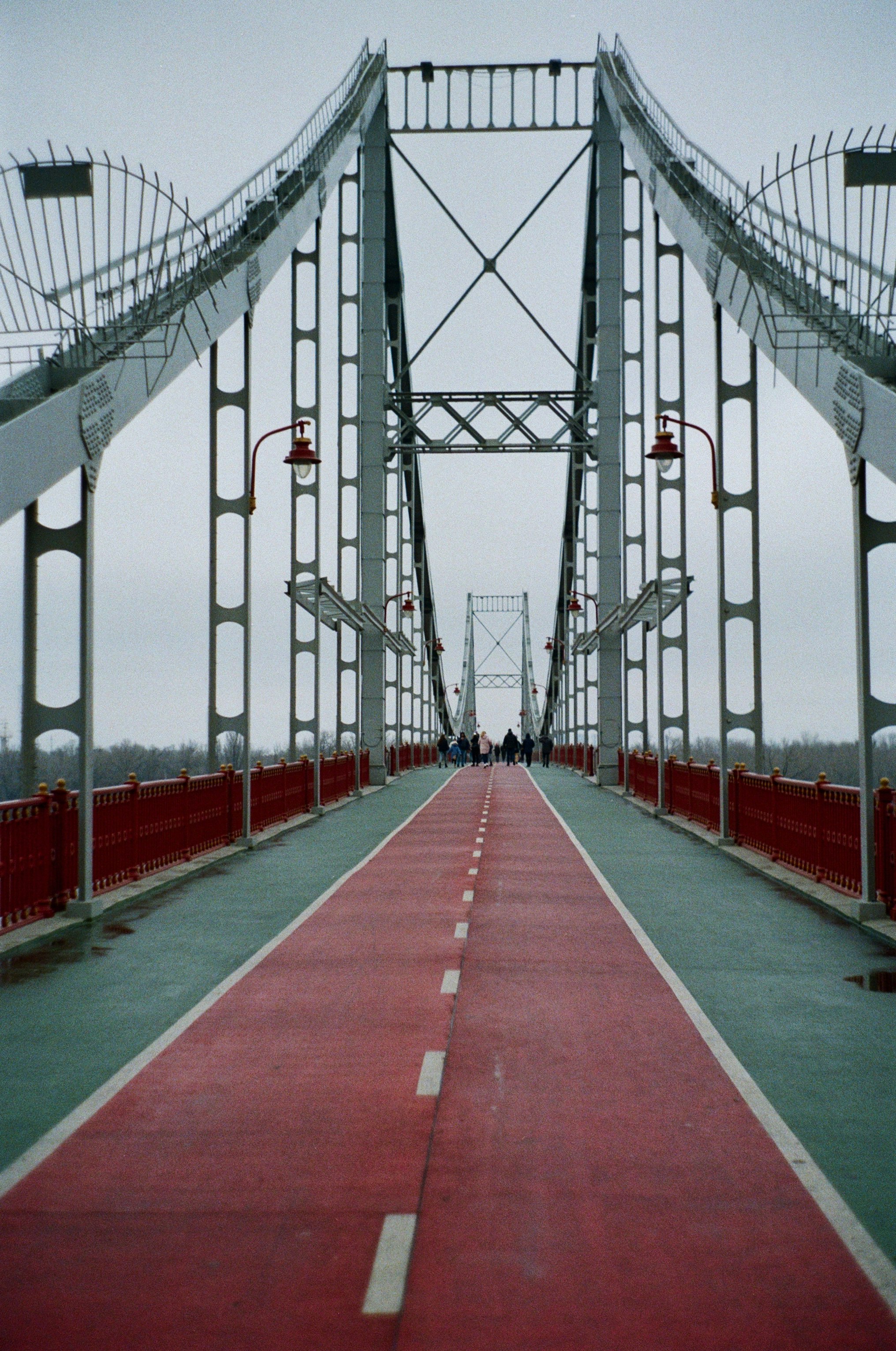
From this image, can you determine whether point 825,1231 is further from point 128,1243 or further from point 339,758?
point 339,758

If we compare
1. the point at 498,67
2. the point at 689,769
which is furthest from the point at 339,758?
the point at 498,67

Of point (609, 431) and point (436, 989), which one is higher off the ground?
point (609, 431)

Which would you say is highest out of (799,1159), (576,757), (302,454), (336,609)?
(302,454)

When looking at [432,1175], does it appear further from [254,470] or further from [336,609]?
[336,609]

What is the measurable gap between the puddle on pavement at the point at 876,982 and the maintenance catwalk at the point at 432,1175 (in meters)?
0.13

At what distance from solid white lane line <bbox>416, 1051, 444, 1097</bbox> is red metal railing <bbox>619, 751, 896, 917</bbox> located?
21.2 feet

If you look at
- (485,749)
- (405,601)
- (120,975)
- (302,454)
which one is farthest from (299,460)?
(485,749)

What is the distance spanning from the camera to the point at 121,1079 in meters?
7.07

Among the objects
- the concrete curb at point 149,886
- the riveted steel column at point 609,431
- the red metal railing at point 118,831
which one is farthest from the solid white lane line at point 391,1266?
the riveted steel column at point 609,431

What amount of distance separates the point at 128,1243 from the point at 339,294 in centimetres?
4196

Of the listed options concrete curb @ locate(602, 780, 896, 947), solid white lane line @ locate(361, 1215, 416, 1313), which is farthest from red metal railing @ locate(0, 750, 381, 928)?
concrete curb @ locate(602, 780, 896, 947)

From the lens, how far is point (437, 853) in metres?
19.4

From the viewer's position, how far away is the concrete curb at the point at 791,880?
39.6 feet

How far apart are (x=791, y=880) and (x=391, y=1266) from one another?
39.2ft
